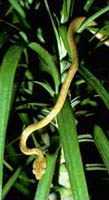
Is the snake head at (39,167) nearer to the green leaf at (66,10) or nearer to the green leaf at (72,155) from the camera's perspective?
the green leaf at (72,155)

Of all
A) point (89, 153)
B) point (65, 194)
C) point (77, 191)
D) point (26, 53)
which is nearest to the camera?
point (77, 191)

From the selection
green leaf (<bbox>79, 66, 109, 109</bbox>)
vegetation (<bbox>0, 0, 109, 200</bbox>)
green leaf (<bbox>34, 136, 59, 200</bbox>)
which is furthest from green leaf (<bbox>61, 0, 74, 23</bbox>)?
green leaf (<bbox>34, 136, 59, 200</bbox>)

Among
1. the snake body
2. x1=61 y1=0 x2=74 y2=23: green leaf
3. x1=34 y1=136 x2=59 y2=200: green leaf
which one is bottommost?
x1=34 y1=136 x2=59 y2=200: green leaf

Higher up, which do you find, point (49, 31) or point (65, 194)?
point (49, 31)

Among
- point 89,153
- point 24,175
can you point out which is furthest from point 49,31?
point 89,153

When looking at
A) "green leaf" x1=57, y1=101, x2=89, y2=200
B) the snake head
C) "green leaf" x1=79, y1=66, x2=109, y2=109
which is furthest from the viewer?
the snake head

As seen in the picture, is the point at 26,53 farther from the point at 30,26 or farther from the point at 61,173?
the point at 61,173

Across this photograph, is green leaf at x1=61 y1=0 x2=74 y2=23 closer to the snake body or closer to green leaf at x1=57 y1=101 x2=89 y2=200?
the snake body
